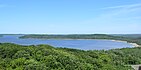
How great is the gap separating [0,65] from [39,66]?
13.7 ft

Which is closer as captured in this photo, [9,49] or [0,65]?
[0,65]

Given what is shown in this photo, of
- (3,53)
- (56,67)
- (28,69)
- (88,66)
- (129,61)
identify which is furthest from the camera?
(129,61)

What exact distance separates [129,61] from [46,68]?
24.6 meters

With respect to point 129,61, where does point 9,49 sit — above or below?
above

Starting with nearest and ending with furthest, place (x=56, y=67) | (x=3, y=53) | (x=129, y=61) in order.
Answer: (x=56, y=67), (x=3, y=53), (x=129, y=61)

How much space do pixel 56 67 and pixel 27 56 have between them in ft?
12.6

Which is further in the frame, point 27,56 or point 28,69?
point 27,56

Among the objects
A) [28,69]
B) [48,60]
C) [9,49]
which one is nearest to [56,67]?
[48,60]

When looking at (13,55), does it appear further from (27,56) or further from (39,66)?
(39,66)

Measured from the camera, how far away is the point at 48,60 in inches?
1244

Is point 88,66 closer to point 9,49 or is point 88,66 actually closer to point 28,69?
point 28,69

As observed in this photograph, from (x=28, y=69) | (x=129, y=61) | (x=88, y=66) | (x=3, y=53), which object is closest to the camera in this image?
(x=28, y=69)

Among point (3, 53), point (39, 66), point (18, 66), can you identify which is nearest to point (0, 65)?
point (18, 66)

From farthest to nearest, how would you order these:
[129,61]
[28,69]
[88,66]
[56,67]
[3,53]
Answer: [129,61]
[3,53]
[88,66]
[56,67]
[28,69]
